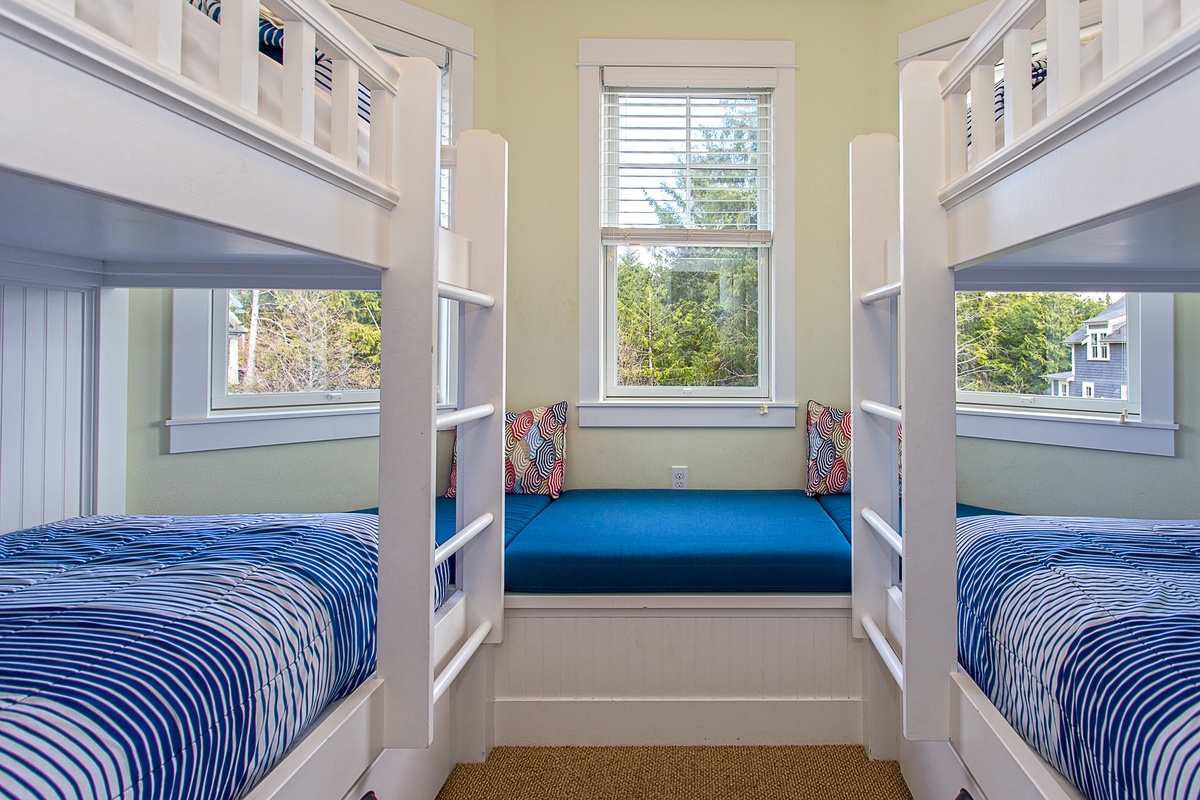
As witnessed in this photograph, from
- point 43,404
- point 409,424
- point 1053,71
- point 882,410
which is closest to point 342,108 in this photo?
point 409,424

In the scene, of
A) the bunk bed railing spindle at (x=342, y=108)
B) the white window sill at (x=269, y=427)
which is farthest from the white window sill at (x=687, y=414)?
the bunk bed railing spindle at (x=342, y=108)

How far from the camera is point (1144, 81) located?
62 cm

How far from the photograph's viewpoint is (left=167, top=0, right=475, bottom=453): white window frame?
2023 mm

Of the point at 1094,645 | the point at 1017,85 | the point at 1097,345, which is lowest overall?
the point at 1094,645

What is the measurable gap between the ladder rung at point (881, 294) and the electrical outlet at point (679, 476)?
1.27 m

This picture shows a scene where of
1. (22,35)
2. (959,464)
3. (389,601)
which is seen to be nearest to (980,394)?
(959,464)

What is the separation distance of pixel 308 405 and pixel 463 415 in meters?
1.26

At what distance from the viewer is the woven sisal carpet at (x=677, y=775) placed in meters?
1.56

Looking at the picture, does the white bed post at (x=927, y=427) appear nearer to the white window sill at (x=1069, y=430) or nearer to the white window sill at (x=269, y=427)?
the white window sill at (x=1069, y=430)

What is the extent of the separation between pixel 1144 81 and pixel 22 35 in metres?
0.95

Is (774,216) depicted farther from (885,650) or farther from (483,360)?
(885,650)

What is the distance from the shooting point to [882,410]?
4.77ft

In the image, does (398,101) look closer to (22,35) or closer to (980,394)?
(22,35)

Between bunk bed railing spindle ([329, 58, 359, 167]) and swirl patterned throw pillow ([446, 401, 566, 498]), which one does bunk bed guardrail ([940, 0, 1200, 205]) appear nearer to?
bunk bed railing spindle ([329, 58, 359, 167])
